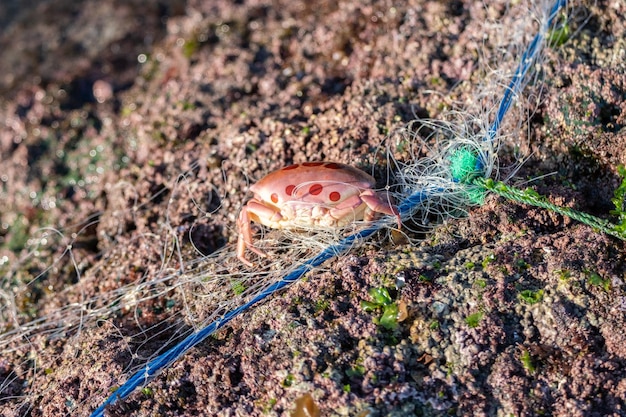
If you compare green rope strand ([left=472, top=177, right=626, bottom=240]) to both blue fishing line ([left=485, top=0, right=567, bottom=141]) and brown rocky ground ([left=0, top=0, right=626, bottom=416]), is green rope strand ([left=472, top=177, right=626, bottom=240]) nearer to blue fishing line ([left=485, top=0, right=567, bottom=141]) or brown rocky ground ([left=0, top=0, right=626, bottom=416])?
brown rocky ground ([left=0, top=0, right=626, bottom=416])

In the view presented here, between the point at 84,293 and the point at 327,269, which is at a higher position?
the point at 327,269

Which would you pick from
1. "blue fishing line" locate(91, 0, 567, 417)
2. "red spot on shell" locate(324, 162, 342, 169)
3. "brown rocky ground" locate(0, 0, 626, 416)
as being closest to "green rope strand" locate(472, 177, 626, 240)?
"brown rocky ground" locate(0, 0, 626, 416)

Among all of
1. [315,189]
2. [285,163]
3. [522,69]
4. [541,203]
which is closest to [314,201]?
[315,189]

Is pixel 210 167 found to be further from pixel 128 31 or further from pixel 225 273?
pixel 128 31

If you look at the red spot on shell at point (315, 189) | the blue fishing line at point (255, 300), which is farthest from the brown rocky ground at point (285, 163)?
the red spot on shell at point (315, 189)

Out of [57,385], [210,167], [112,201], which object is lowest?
[57,385]

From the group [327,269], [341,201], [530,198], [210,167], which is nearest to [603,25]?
[530,198]

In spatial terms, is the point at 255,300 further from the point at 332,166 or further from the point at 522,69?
the point at 522,69
